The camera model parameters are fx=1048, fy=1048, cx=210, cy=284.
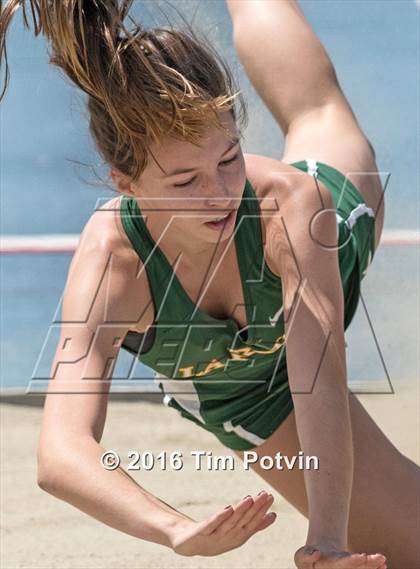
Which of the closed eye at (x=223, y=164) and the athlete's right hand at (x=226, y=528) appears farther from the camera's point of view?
the closed eye at (x=223, y=164)

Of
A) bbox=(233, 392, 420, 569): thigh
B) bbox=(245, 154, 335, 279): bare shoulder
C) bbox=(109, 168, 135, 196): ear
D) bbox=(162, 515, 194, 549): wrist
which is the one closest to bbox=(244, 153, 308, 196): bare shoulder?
bbox=(245, 154, 335, 279): bare shoulder

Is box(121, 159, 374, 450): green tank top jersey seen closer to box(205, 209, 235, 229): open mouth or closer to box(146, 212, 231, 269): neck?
box(146, 212, 231, 269): neck

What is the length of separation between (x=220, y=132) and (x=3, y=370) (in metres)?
1.83

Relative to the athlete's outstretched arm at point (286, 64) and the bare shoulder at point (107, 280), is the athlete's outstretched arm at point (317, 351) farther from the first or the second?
the athlete's outstretched arm at point (286, 64)

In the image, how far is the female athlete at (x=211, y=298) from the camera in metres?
1.43

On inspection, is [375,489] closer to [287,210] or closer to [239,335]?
[239,335]

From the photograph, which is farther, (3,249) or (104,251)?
(3,249)

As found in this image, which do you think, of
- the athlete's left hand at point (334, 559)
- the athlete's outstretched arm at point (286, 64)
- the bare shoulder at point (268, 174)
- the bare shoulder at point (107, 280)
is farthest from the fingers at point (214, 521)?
the athlete's outstretched arm at point (286, 64)

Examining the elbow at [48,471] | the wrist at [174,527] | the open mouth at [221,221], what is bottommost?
the elbow at [48,471]

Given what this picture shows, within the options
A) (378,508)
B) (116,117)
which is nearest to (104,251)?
(116,117)

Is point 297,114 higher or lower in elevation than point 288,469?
higher

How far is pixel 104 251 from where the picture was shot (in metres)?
1.68

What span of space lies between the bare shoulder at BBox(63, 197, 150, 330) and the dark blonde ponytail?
16 centimetres

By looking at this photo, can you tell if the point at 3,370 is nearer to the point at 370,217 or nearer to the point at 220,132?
the point at 370,217
